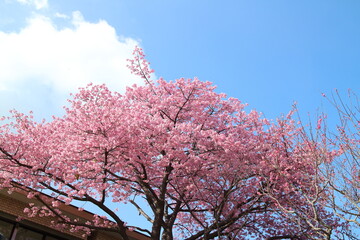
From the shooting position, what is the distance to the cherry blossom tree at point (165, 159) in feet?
32.8

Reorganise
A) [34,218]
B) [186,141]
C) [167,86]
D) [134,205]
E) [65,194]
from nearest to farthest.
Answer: [65,194] < [186,141] < [34,218] < [134,205] < [167,86]

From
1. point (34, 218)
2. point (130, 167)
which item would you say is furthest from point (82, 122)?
point (34, 218)

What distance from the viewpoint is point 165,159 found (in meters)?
10.5

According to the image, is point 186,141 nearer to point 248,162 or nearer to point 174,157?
point 174,157

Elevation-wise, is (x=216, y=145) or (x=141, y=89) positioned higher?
(x=141, y=89)

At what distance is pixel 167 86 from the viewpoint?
13.6 m

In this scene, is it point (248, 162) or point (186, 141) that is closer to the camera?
point (186, 141)

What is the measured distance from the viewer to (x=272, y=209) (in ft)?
39.4

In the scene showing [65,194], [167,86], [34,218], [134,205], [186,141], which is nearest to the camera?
[65,194]

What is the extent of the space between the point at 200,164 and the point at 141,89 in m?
4.13

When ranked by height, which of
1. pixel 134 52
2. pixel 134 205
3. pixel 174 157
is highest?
pixel 134 52

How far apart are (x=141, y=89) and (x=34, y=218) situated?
6.02 m

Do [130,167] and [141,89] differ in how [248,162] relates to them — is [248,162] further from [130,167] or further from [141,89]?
[141,89]

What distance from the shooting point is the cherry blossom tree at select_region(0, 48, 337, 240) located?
32.8 feet
